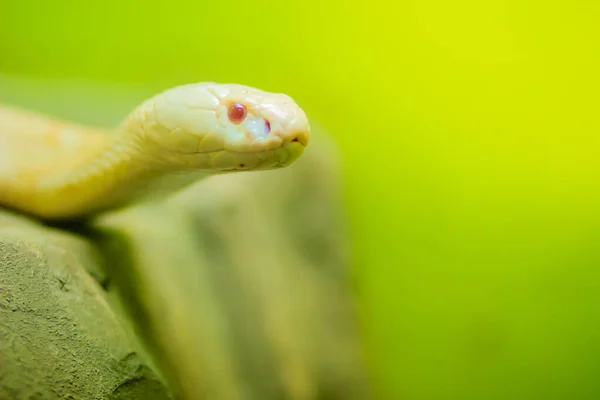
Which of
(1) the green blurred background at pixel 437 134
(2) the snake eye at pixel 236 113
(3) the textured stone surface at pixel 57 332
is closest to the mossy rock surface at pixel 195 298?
(3) the textured stone surface at pixel 57 332

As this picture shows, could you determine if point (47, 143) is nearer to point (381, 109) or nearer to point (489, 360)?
point (381, 109)

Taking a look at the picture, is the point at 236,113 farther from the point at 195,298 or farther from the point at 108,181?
the point at 195,298

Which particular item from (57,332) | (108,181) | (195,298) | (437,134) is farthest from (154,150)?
(437,134)

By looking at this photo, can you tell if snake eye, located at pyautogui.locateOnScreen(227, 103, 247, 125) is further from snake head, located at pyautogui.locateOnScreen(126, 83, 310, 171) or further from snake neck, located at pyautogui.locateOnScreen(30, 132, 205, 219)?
snake neck, located at pyautogui.locateOnScreen(30, 132, 205, 219)

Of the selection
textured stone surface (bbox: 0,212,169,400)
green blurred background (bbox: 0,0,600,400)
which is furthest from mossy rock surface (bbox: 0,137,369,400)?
green blurred background (bbox: 0,0,600,400)

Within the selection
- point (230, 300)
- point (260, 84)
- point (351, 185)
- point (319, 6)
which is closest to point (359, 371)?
point (351, 185)
